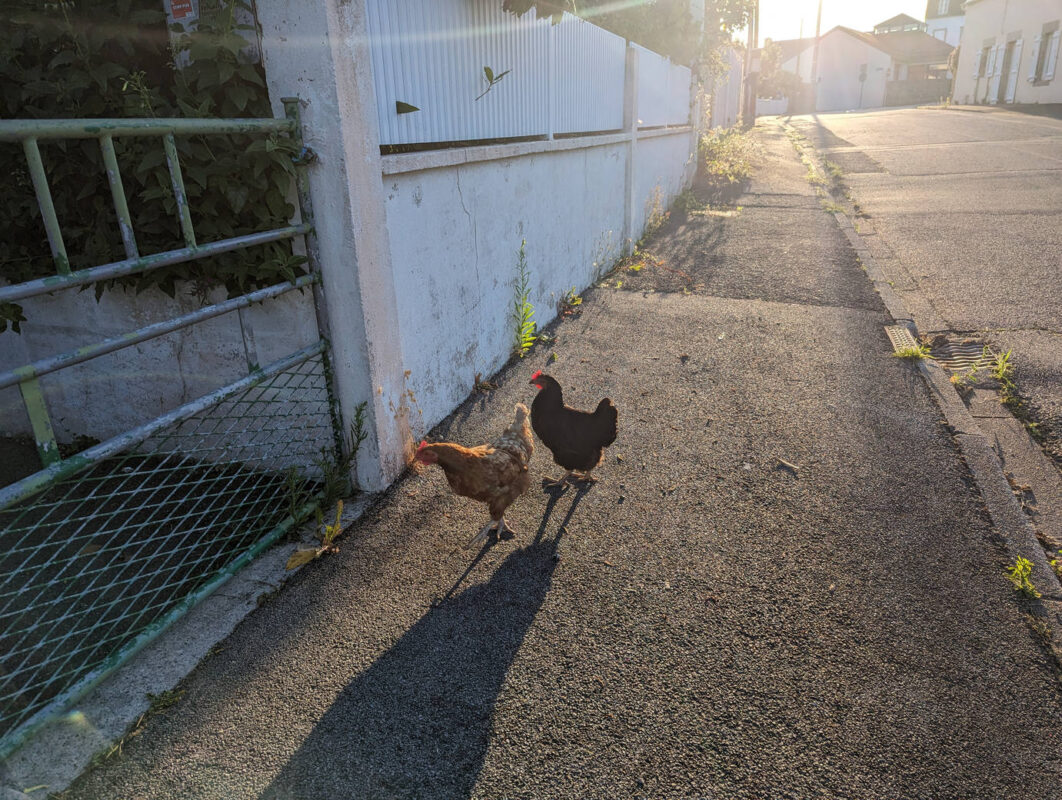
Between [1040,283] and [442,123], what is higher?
[442,123]

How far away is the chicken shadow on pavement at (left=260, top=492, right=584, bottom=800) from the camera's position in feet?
6.85

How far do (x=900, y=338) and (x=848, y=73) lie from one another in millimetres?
59750

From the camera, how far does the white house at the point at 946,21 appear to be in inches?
2468

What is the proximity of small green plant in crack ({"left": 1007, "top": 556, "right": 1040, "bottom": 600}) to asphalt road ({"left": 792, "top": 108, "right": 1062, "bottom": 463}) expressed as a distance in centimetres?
141

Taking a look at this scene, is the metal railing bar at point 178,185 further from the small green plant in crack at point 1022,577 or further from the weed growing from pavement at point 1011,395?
the weed growing from pavement at point 1011,395

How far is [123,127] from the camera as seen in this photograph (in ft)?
7.41

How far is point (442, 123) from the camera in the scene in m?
4.12

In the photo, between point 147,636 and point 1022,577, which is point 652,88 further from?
point 147,636

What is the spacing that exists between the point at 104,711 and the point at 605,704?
5.75ft

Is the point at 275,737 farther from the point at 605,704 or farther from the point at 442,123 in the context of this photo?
the point at 442,123

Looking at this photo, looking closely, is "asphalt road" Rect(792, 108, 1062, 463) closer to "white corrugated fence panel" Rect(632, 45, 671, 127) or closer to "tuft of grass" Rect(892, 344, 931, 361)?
"tuft of grass" Rect(892, 344, 931, 361)

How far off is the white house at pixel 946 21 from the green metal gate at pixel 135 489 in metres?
78.2

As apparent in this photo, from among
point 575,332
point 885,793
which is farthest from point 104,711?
point 575,332

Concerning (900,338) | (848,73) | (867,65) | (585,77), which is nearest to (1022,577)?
(900,338)
